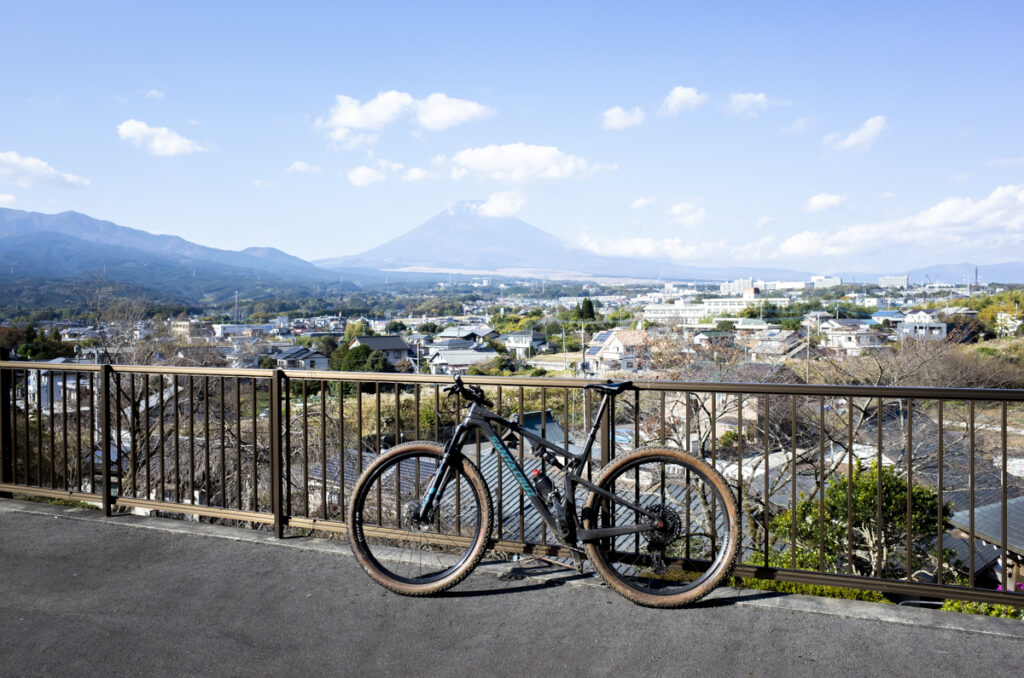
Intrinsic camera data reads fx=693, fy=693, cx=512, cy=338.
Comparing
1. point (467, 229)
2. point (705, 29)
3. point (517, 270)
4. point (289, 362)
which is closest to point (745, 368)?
point (705, 29)

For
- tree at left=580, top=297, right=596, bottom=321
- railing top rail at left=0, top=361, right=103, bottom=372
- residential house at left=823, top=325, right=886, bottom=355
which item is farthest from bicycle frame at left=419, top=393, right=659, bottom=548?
tree at left=580, top=297, right=596, bottom=321

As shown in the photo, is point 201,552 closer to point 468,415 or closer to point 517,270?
point 468,415

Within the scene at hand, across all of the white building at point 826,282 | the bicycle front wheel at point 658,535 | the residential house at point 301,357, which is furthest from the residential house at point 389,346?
the white building at point 826,282

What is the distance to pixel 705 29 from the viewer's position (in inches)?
958

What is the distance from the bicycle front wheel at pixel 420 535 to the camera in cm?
285

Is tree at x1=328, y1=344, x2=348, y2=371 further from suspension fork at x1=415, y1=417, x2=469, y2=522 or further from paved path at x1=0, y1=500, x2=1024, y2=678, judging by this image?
suspension fork at x1=415, y1=417, x2=469, y2=522

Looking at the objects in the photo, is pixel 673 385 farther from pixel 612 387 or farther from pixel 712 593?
pixel 712 593

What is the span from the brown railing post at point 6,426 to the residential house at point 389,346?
27882 mm

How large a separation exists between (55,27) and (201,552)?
28.0 meters

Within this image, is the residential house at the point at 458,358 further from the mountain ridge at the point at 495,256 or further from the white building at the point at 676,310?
the mountain ridge at the point at 495,256

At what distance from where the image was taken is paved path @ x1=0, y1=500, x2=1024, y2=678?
223 cm

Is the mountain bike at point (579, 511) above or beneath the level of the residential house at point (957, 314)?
beneath

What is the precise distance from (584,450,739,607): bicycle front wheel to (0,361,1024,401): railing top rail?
12.5 inches

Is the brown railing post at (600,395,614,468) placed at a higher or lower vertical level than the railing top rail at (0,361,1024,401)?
lower
